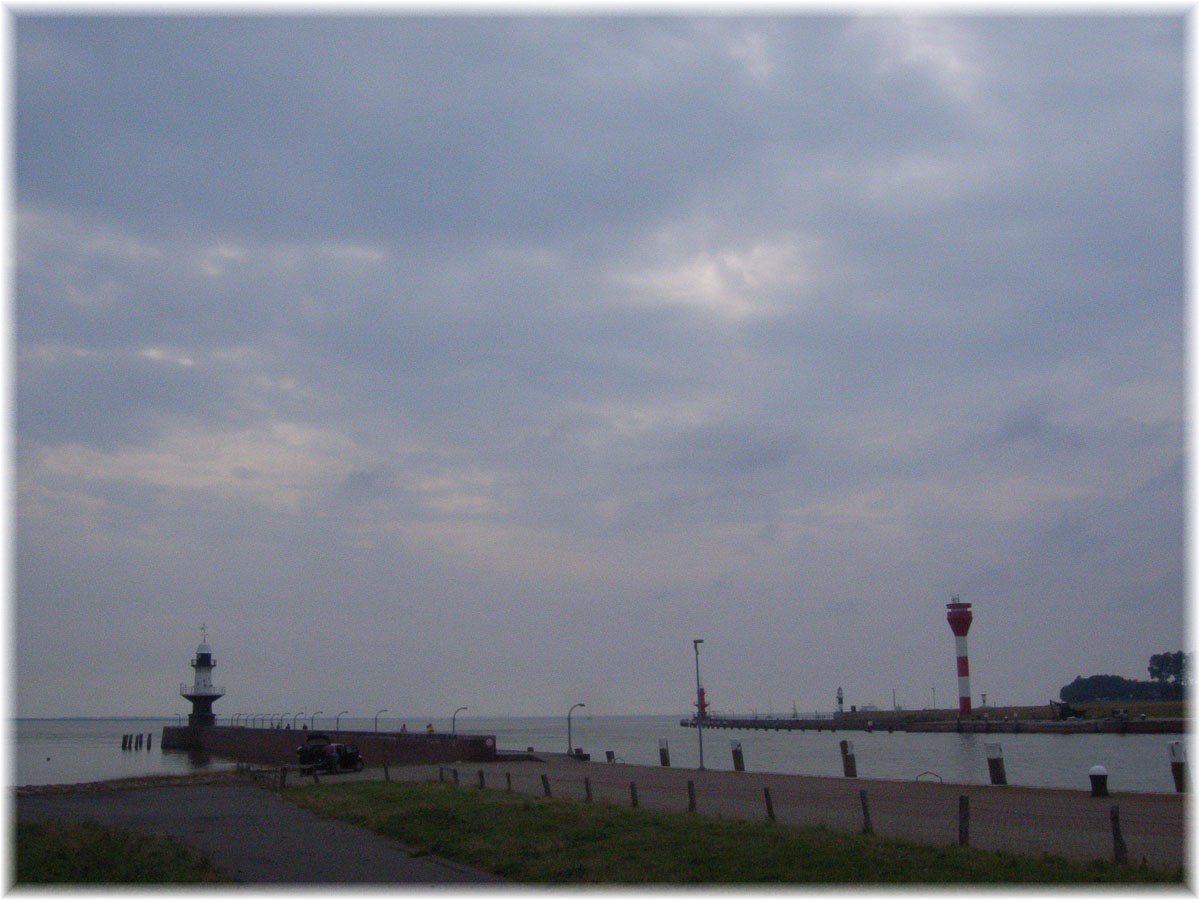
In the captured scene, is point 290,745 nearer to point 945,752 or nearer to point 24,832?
point 945,752

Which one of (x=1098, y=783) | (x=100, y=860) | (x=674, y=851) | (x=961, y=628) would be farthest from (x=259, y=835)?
(x=961, y=628)

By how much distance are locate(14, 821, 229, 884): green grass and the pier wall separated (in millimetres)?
31892

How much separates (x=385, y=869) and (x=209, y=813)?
11.7 m

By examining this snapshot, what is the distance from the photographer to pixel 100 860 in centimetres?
1441

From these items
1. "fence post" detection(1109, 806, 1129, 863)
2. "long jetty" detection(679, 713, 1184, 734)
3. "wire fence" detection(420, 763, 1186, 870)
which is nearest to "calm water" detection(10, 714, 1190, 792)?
"long jetty" detection(679, 713, 1184, 734)

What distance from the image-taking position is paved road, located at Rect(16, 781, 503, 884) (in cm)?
1595

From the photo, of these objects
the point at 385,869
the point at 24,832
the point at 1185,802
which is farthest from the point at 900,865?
the point at 24,832

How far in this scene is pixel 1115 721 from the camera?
10494cm

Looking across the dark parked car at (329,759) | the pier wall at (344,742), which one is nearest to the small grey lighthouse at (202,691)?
the pier wall at (344,742)

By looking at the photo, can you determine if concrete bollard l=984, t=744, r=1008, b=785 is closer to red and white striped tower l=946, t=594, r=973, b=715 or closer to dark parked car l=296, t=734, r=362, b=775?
dark parked car l=296, t=734, r=362, b=775

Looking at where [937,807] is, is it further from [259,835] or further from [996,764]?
[259,835]

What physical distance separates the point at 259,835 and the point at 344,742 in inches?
2297

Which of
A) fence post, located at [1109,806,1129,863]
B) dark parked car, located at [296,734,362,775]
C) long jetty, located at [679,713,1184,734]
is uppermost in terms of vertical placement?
fence post, located at [1109,806,1129,863]

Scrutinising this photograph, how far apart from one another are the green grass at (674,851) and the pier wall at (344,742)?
27.4 meters
